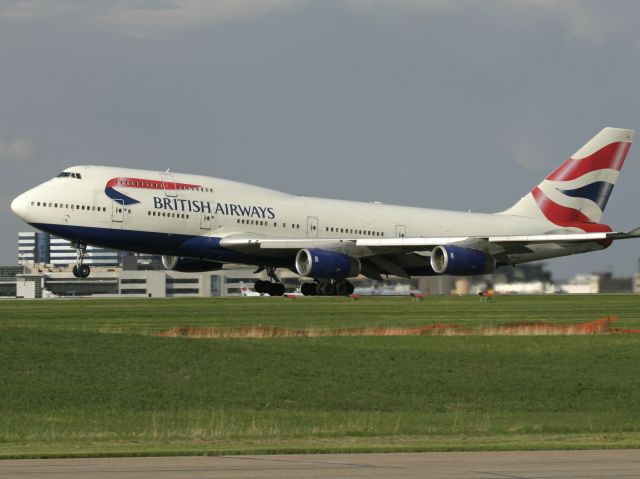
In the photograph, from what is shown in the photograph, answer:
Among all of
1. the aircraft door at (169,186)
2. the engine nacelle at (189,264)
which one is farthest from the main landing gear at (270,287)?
the aircraft door at (169,186)

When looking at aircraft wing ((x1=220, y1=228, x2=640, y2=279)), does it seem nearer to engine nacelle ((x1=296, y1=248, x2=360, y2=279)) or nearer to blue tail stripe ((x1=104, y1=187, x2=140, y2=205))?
engine nacelle ((x1=296, y1=248, x2=360, y2=279))

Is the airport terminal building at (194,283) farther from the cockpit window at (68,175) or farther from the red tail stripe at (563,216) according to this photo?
the cockpit window at (68,175)

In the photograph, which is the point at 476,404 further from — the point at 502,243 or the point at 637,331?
the point at 502,243

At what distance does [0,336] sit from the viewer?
33094 mm

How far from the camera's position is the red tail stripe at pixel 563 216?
7438 centimetres

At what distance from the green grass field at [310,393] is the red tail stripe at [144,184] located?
20.9 meters

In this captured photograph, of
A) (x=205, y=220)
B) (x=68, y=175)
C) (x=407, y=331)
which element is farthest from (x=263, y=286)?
(x=407, y=331)

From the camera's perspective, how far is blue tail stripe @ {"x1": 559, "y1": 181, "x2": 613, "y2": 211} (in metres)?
74.5

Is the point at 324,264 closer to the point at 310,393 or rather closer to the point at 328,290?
the point at 328,290

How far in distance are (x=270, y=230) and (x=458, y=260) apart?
32.5ft

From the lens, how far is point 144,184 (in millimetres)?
62688

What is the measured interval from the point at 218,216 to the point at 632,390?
3601 centimetres

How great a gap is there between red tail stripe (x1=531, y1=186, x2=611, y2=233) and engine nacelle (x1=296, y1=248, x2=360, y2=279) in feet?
50.5

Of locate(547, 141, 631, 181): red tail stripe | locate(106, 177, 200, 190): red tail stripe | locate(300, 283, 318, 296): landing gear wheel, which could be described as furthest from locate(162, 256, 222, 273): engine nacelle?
locate(547, 141, 631, 181): red tail stripe
